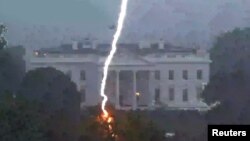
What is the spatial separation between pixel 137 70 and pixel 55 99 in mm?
9068

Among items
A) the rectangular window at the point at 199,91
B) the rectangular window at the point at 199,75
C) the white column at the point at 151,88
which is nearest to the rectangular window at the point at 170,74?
the white column at the point at 151,88

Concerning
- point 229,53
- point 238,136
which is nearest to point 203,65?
point 229,53

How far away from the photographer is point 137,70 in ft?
71.6

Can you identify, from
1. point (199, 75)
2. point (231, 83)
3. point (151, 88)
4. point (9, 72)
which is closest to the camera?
point (231, 83)

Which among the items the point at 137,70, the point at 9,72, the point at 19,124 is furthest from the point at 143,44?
the point at 19,124

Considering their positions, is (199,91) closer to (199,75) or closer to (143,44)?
(199,75)

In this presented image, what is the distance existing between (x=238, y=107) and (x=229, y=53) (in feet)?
14.8

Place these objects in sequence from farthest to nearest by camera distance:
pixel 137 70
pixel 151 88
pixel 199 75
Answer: pixel 137 70
pixel 151 88
pixel 199 75

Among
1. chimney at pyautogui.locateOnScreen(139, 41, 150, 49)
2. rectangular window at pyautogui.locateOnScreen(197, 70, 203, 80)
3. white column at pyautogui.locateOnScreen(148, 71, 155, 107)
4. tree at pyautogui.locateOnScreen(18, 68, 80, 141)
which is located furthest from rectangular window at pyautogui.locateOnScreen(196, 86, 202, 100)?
chimney at pyautogui.locateOnScreen(139, 41, 150, 49)

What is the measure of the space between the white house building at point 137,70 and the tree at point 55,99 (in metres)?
4.29

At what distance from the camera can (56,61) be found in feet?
68.8

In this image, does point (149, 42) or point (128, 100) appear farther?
point (149, 42)

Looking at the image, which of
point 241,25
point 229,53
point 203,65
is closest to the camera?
point 229,53

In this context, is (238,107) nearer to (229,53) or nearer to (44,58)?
(229,53)
